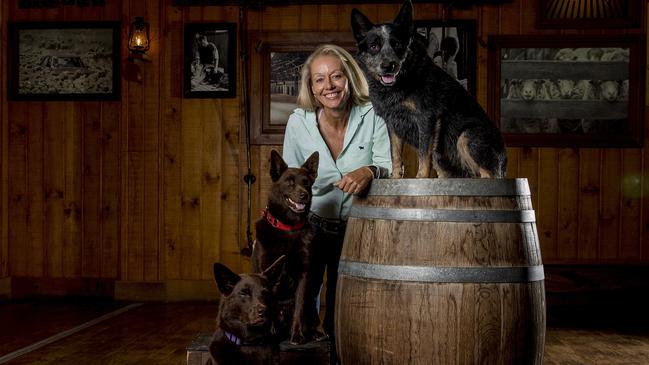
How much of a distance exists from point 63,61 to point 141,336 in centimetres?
274

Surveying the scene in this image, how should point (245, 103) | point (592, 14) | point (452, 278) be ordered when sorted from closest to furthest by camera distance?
1. point (452, 278)
2. point (592, 14)
3. point (245, 103)

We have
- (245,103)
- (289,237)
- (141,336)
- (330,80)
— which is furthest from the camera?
(245,103)

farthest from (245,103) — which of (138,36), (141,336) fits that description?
(141,336)

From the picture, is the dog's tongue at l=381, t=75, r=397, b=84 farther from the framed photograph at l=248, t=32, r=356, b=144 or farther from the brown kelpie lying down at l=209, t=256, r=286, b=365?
the framed photograph at l=248, t=32, r=356, b=144

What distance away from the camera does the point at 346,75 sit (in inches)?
106

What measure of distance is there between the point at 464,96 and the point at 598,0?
3.97m

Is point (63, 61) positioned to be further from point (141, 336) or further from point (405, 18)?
point (405, 18)

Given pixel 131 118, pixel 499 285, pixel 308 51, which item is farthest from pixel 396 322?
pixel 131 118

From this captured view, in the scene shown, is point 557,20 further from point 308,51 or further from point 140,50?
point 140,50

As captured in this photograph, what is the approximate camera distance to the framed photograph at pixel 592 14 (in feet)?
18.1

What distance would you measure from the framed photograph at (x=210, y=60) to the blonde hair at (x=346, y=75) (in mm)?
2971

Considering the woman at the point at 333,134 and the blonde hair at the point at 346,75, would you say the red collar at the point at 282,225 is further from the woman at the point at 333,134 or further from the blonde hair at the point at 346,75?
the blonde hair at the point at 346,75

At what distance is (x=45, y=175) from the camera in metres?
5.91

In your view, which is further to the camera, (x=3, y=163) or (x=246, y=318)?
(x=3, y=163)
